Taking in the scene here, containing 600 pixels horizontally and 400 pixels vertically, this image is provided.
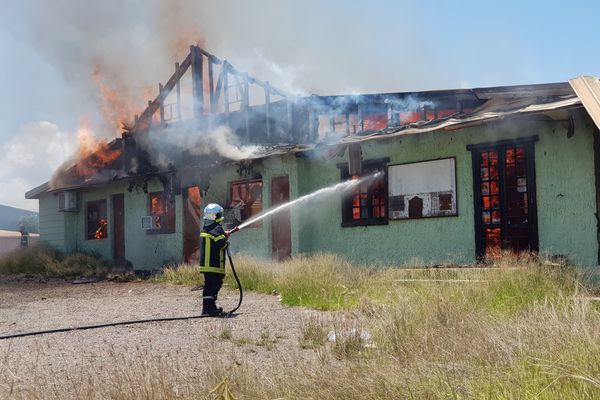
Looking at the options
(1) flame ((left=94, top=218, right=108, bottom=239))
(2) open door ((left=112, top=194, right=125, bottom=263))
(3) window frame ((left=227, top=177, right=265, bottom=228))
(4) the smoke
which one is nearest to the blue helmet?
(4) the smoke

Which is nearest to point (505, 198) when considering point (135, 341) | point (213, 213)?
point (213, 213)

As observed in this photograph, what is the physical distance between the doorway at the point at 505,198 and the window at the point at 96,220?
48.6 ft

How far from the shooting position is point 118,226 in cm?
2158

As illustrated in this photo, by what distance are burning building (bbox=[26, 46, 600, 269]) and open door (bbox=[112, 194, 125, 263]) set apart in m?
0.06

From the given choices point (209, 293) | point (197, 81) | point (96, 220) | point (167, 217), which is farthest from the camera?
point (96, 220)

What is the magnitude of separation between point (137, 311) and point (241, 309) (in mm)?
1808

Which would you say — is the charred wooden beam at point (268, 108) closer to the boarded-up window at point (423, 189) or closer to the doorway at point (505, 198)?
the boarded-up window at point (423, 189)

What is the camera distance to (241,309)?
380 inches

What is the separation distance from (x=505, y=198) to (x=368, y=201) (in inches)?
131

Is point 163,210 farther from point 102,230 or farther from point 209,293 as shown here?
point 209,293

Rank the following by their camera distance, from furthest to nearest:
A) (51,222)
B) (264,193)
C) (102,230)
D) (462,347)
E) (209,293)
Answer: (51,222) → (102,230) → (264,193) → (209,293) → (462,347)

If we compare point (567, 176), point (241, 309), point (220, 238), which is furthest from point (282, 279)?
point (567, 176)

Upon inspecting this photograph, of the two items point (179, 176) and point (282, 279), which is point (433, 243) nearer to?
point (282, 279)

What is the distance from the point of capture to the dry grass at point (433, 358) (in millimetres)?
3727
